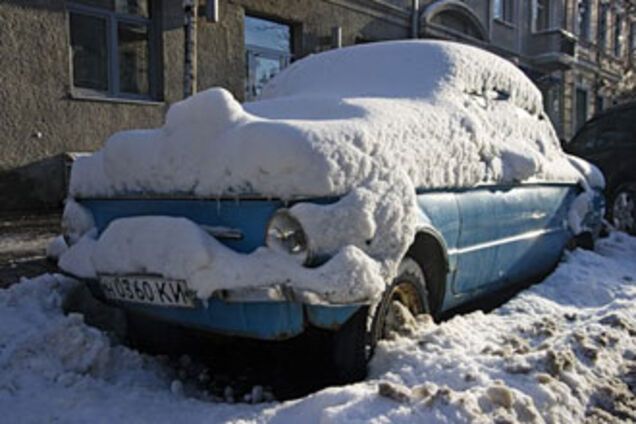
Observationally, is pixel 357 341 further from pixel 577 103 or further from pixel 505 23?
pixel 577 103

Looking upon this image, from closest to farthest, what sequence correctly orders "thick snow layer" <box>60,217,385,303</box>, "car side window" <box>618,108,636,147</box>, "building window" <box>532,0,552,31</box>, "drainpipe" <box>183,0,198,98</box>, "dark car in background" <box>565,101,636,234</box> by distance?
"thick snow layer" <box>60,217,385,303</box> < "dark car in background" <box>565,101,636,234</box> < "car side window" <box>618,108,636,147</box> < "drainpipe" <box>183,0,198,98</box> < "building window" <box>532,0,552,31</box>

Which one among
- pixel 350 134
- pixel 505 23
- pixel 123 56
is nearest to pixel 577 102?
pixel 505 23

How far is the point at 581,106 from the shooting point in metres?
25.0

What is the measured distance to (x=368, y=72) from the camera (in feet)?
13.5

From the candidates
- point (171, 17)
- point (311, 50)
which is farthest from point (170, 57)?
point (311, 50)

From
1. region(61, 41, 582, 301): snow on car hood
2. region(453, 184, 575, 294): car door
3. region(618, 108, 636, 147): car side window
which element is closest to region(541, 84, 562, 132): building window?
region(618, 108, 636, 147): car side window

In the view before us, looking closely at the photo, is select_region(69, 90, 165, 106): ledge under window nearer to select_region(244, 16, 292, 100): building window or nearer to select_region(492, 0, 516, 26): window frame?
select_region(244, 16, 292, 100): building window

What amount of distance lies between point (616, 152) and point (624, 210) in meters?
0.95

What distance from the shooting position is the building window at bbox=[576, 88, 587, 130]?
24.5 metres

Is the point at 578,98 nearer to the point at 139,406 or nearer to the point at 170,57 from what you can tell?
the point at 170,57

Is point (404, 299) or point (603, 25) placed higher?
point (603, 25)

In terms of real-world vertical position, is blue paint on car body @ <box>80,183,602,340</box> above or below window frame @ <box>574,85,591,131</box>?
below

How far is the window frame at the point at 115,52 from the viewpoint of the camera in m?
8.28

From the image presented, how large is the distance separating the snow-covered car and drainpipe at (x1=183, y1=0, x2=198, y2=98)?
592 centimetres
